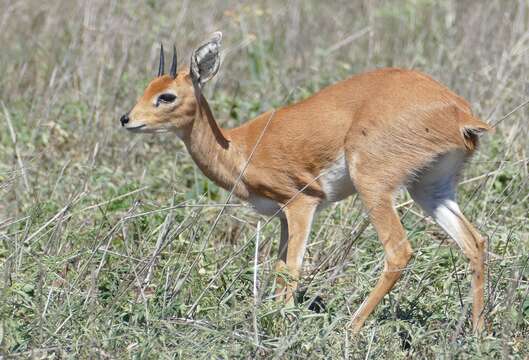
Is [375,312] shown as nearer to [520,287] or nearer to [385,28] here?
[520,287]

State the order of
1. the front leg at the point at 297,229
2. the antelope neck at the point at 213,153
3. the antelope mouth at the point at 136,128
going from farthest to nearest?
the antelope neck at the point at 213,153
the antelope mouth at the point at 136,128
the front leg at the point at 297,229

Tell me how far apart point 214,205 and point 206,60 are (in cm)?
141

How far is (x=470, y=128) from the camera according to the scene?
5027 millimetres

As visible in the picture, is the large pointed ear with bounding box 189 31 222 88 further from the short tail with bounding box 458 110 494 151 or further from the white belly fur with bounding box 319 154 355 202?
the short tail with bounding box 458 110 494 151

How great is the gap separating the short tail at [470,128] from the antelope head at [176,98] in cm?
151

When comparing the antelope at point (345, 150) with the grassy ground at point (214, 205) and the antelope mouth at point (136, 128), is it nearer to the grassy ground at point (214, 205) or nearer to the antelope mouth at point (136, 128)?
the antelope mouth at point (136, 128)

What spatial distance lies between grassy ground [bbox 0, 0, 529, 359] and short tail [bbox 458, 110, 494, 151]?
0.21 metres

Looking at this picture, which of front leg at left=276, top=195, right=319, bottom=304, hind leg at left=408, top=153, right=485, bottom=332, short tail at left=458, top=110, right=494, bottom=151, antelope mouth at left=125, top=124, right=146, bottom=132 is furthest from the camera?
antelope mouth at left=125, top=124, right=146, bottom=132

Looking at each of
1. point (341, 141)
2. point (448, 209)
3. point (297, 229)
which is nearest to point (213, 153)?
point (297, 229)

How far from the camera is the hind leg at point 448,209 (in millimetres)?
5109

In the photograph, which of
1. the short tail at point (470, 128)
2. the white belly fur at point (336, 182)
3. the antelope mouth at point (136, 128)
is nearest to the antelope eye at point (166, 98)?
the antelope mouth at point (136, 128)

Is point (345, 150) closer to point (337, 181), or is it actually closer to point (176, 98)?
point (337, 181)

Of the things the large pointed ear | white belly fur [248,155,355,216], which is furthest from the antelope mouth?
white belly fur [248,155,355,216]

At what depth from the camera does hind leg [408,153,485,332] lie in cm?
511
